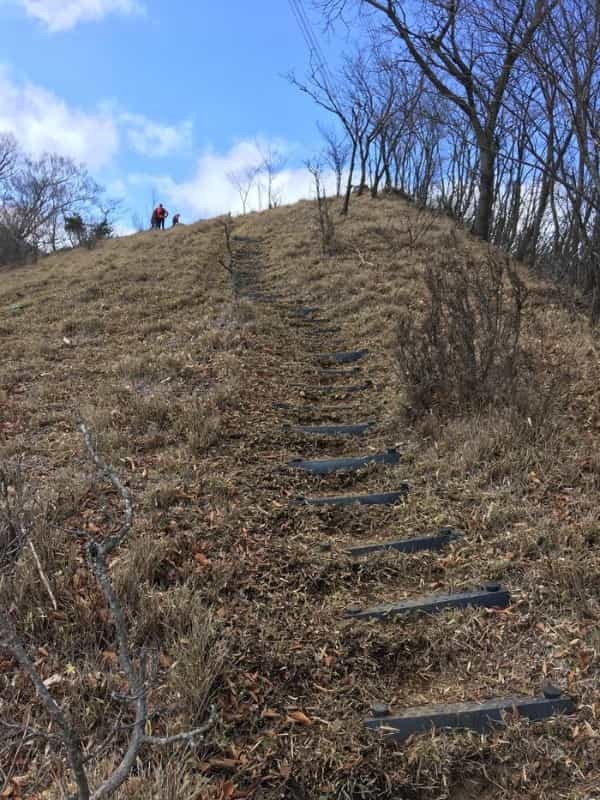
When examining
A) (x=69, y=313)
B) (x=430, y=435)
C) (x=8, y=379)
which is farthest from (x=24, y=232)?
(x=430, y=435)

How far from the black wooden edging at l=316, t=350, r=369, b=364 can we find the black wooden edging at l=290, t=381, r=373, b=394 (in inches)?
35.9

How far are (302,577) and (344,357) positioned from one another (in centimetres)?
412

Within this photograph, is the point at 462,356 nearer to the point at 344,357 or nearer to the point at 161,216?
the point at 344,357

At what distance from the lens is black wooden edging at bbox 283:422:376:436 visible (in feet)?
15.4

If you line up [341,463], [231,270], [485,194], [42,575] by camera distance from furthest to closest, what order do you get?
[485,194], [231,270], [341,463], [42,575]

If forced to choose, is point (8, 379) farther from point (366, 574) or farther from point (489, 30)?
point (489, 30)

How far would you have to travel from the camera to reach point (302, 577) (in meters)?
2.95

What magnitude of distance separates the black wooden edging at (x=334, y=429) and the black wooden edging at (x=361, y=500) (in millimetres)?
1026

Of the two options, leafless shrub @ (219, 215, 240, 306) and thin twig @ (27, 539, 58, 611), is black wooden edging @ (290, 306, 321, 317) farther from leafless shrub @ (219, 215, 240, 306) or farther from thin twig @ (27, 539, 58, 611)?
thin twig @ (27, 539, 58, 611)

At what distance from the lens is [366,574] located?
301cm

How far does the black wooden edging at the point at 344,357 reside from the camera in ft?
22.0

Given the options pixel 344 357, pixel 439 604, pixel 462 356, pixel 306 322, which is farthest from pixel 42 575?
pixel 306 322

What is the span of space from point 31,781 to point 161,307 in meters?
8.91

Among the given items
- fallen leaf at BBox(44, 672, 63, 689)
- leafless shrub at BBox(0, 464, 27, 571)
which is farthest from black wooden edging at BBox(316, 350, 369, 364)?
fallen leaf at BBox(44, 672, 63, 689)
